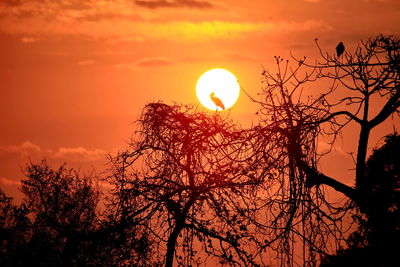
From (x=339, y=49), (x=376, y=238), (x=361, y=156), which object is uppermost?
(x=339, y=49)

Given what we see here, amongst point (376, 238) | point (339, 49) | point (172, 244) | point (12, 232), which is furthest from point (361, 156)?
point (12, 232)

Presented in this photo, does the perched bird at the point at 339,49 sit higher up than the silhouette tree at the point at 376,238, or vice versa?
the perched bird at the point at 339,49

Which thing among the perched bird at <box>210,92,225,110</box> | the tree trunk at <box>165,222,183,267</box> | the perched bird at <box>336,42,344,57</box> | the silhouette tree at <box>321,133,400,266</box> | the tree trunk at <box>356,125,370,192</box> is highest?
the perched bird at <box>210,92,225,110</box>

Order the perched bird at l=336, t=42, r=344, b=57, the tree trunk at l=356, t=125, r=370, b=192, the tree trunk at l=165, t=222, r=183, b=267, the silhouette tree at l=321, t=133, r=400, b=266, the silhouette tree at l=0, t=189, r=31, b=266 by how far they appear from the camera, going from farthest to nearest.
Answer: the silhouette tree at l=0, t=189, r=31, b=266 < the tree trunk at l=165, t=222, r=183, b=267 < the perched bird at l=336, t=42, r=344, b=57 < the tree trunk at l=356, t=125, r=370, b=192 < the silhouette tree at l=321, t=133, r=400, b=266

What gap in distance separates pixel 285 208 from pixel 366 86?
320 centimetres

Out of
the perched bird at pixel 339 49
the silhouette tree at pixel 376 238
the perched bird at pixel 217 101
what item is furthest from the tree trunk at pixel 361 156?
the perched bird at pixel 217 101

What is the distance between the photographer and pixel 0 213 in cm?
1669

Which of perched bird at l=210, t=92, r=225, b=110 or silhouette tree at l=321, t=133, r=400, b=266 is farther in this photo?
perched bird at l=210, t=92, r=225, b=110

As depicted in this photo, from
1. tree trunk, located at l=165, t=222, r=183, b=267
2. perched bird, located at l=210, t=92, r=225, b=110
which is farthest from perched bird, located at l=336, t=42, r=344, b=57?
tree trunk, located at l=165, t=222, r=183, b=267

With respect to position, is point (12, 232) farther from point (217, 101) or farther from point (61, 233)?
point (217, 101)

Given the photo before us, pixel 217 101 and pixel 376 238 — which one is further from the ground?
pixel 217 101

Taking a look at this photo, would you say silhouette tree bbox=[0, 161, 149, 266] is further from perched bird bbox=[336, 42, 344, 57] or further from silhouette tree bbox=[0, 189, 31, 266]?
perched bird bbox=[336, 42, 344, 57]

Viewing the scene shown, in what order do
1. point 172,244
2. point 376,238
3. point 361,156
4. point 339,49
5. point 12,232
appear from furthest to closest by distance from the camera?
Answer: point 12,232 → point 172,244 → point 339,49 → point 361,156 → point 376,238

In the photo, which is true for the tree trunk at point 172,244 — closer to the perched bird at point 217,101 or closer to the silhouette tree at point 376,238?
the perched bird at point 217,101
